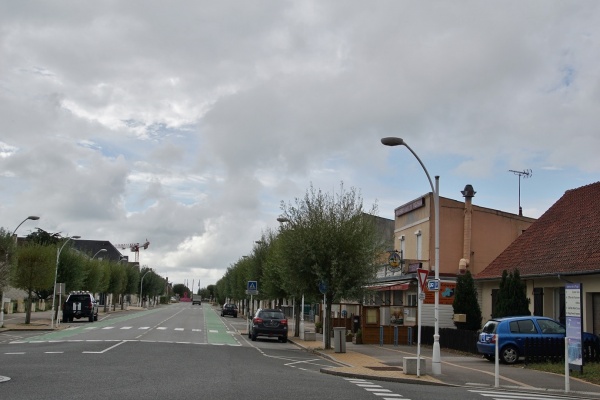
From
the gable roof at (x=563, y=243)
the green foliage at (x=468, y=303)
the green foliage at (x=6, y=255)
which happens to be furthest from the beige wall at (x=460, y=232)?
the green foliage at (x=6, y=255)

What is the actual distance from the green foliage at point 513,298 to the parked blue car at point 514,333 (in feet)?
8.64

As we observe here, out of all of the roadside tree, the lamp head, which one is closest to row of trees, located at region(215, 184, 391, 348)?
the roadside tree

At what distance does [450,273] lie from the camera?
1459 inches

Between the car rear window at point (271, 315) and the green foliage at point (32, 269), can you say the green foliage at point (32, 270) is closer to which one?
the green foliage at point (32, 269)

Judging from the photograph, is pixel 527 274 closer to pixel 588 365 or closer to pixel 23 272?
pixel 588 365

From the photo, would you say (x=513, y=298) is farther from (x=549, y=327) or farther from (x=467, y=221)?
(x=467, y=221)

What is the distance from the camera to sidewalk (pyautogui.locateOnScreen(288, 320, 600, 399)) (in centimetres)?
1730

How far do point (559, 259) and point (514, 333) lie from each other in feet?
18.1

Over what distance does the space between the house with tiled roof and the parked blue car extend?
6.28 feet

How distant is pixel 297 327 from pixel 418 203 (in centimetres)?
1055

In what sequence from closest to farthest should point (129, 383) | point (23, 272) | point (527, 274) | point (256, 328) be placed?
point (129, 383)
point (527, 274)
point (256, 328)
point (23, 272)

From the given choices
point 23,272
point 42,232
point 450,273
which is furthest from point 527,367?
point 42,232

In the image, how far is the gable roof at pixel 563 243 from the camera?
83.7ft

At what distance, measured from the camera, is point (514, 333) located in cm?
2294
